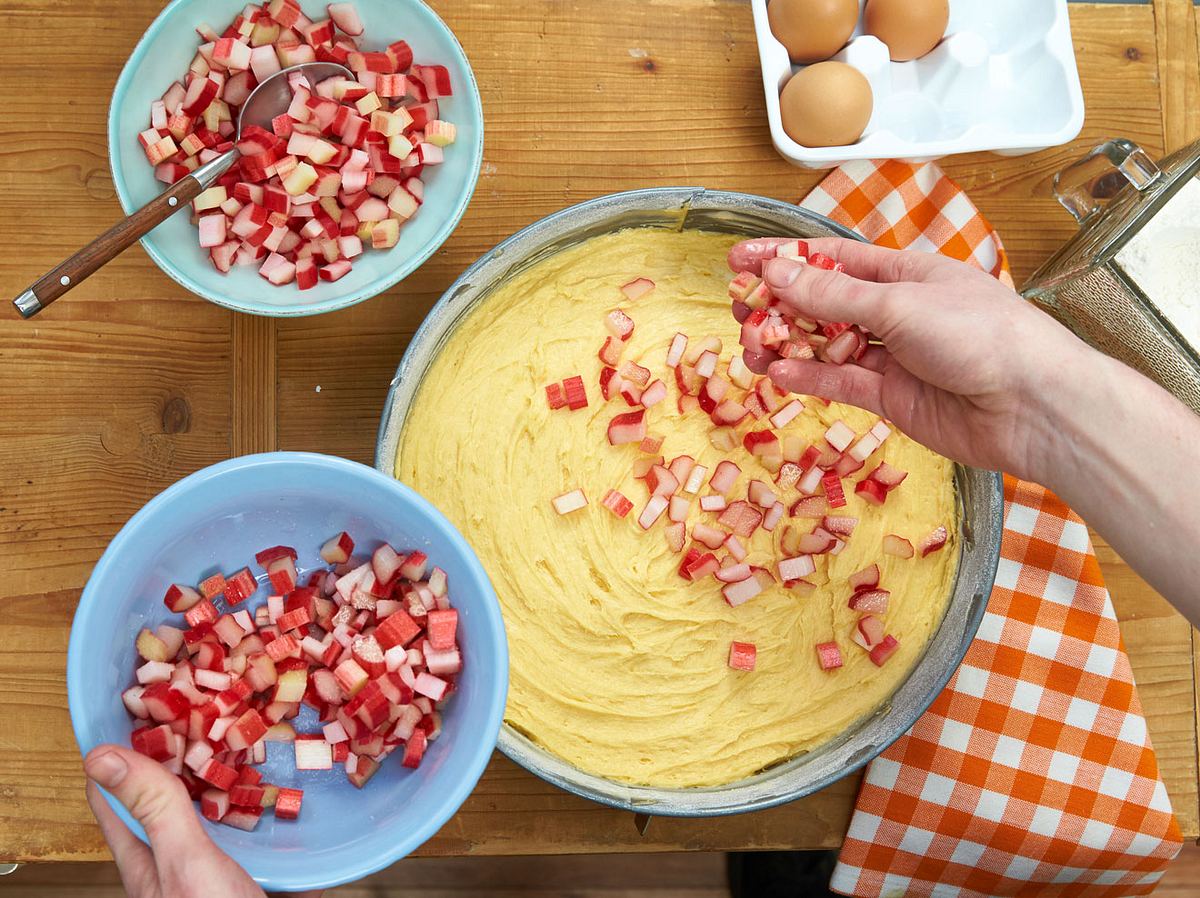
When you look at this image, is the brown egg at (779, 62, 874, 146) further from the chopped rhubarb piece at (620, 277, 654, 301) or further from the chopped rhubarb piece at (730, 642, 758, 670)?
the chopped rhubarb piece at (730, 642, 758, 670)

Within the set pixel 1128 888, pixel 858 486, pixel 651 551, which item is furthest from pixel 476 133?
pixel 1128 888

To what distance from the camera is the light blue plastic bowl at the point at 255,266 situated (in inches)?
52.1

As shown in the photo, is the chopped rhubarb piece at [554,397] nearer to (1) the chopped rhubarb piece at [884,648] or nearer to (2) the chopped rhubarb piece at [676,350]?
(2) the chopped rhubarb piece at [676,350]

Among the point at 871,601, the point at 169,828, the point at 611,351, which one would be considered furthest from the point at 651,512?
the point at 169,828

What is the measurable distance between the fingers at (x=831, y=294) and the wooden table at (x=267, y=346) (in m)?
0.38

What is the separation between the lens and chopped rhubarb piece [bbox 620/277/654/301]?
1510 millimetres

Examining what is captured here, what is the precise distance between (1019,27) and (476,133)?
3.08 feet

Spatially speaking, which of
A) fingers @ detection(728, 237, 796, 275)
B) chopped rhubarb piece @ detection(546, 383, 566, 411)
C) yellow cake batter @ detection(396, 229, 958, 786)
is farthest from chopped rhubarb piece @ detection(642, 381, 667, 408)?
fingers @ detection(728, 237, 796, 275)

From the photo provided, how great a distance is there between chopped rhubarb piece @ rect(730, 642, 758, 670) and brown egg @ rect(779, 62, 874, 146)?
801 millimetres

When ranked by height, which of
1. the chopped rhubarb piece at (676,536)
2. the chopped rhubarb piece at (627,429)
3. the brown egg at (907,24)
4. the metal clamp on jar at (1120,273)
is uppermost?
the brown egg at (907,24)

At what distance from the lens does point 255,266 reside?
1.38 m

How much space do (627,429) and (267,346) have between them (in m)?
0.60

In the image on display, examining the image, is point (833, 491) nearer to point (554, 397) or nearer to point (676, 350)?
point (676, 350)

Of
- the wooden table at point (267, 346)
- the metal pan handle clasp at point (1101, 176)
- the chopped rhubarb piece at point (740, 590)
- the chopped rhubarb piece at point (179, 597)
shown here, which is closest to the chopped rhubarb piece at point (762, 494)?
the chopped rhubarb piece at point (740, 590)
